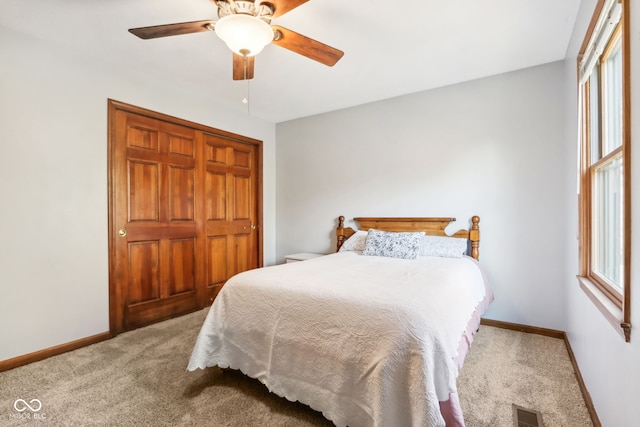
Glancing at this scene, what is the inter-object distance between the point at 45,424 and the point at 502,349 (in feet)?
9.82

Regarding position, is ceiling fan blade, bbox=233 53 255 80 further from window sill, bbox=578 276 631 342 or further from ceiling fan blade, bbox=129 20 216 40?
window sill, bbox=578 276 631 342

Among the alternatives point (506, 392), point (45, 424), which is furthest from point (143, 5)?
point (506, 392)

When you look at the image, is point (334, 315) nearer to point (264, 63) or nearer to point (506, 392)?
point (506, 392)

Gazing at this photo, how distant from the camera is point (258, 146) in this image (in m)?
4.20

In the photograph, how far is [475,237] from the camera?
2.87 meters

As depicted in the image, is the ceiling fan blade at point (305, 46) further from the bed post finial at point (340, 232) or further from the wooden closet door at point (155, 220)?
the bed post finial at point (340, 232)

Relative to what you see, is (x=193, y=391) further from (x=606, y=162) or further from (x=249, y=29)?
(x=606, y=162)

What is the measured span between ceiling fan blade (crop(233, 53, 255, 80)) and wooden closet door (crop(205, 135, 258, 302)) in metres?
1.58

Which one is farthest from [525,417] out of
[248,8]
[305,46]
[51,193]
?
[51,193]

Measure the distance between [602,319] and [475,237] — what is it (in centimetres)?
147

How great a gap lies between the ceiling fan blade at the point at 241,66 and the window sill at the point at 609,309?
2350 millimetres

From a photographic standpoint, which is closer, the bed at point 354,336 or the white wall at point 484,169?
the bed at point 354,336

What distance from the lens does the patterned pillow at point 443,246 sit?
277cm

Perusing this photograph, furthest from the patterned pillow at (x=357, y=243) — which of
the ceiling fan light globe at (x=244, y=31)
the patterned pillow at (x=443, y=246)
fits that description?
the ceiling fan light globe at (x=244, y=31)
